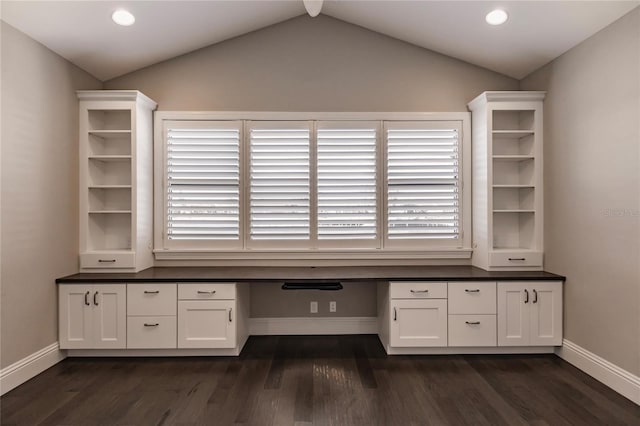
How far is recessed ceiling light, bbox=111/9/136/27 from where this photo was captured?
9.61 feet

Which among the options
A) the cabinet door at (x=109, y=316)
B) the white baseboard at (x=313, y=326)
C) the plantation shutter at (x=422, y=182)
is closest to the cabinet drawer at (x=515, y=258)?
the plantation shutter at (x=422, y=182)

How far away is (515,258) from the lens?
3512mm

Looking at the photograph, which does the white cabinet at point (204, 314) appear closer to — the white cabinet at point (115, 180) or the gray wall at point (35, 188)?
the white cabinet at point (115, 180)

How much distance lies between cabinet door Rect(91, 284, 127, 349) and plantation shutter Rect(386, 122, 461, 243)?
2.59 meters

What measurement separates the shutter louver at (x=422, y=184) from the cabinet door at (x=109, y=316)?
2.59 meters

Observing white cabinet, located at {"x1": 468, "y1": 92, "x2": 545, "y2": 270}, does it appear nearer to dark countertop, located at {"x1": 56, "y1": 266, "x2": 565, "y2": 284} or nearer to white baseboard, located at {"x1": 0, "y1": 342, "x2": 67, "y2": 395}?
dark countertop, located at {"x1": 56, "y1": 266, "x2": 565, "y2": 284}

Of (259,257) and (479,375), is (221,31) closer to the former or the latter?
(259,257)

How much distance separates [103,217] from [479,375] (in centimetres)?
378

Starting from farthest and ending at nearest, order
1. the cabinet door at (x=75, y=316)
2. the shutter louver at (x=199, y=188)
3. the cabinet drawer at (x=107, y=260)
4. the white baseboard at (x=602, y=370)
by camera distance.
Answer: the shutter louver at (x=199, y=188) < the cabinet drawer at (x=107, y=260) < the cabinet door at (x=75, y=316) < the white baseboard at (x=602, y=370)

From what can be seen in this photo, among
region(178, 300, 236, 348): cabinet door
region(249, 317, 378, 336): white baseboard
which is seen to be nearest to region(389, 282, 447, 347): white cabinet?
region(249, 317, 378, 336): white baseboard

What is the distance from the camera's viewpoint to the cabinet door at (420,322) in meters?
3.26

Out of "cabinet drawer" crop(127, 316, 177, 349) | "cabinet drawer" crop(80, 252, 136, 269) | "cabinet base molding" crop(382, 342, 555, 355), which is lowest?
"cabinet base molding" crop(382, 342, 555, 355)

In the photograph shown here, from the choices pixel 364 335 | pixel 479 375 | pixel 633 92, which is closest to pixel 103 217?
pixel 364 335

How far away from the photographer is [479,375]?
9.66ft
